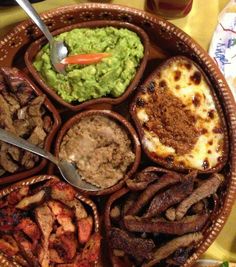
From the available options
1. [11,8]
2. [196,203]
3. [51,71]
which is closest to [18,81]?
[51,71]

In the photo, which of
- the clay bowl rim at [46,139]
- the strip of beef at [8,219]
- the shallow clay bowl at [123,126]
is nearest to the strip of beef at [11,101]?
the clay bowl rim at [46,139]

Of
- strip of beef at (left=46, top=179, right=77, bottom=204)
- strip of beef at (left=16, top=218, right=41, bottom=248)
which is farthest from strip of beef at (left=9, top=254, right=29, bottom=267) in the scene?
strip of beef at (left=46, top=179, right=77, bottom=204)

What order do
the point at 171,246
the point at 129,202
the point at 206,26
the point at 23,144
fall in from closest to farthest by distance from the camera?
1. the point at 23,144
2. the point at 171,246
3. the point at 129,202
4. the point at 206,26

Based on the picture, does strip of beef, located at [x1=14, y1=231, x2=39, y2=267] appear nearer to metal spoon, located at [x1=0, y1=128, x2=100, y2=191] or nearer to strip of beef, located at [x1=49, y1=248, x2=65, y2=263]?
strip of beef, located at [x1=49, y1=248, x2=65, y2=263]

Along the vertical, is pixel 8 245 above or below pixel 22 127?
below

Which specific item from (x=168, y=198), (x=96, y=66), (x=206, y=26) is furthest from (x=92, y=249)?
(x=206, y=26)

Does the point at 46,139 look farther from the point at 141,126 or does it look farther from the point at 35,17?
the point at 35,17
